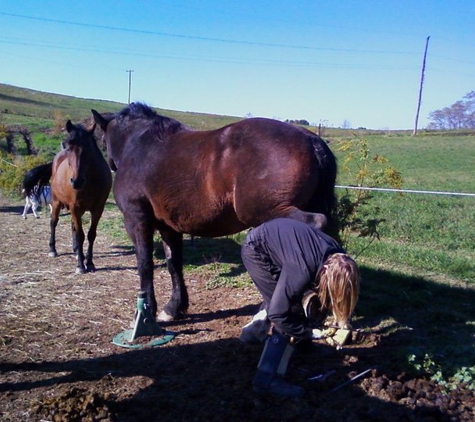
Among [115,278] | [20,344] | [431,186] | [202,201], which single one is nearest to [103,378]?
[20,344]

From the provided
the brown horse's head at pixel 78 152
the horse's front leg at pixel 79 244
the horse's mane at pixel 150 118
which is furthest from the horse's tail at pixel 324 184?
the horse's front leg at pixel 79 244

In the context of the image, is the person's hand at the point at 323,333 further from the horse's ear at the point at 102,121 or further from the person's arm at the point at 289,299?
the horse's ear at the point at 102,121

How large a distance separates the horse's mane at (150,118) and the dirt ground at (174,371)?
2097 mm

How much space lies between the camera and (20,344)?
192 inches

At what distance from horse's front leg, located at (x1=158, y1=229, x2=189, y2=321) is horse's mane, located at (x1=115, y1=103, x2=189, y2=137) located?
3.73 feet

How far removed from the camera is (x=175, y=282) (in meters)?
5.81

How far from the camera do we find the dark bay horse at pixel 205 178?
4.32 meters

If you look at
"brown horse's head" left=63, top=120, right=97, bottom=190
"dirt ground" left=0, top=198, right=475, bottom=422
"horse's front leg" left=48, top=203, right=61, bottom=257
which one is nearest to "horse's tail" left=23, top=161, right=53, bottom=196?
"horse's front leg" left=48, top=203, right=61, bottom=257

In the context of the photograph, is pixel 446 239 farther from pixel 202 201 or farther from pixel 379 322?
pixel 202 201

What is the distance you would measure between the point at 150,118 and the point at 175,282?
187 cm

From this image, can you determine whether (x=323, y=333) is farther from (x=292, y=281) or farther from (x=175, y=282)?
(x=175, y=282)

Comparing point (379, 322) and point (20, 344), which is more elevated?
point (379, 322)

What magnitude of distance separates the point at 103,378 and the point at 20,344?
1316 millimetres

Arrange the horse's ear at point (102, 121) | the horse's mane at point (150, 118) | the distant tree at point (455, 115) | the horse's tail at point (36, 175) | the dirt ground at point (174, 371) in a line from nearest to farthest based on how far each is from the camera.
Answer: the dirt ground at point (174, 371) → the horse's mane at point (150, 118) → the horse's ear at point (102, 121) → the horse's tail at point (36, 175) → the distant tree at point (455, 115)
